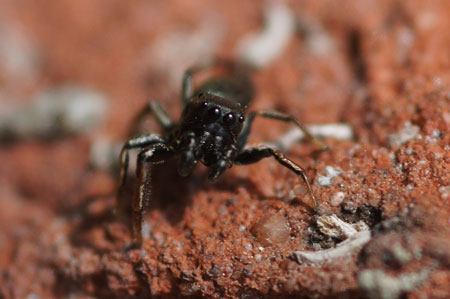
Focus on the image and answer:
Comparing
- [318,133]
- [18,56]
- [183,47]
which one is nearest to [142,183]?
[318,133]

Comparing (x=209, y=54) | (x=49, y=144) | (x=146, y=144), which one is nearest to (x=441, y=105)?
(x=146, y=144)

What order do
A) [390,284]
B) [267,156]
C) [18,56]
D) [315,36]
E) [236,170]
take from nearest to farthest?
[390,284] < [267,156] < [236,170] < [315,36] < [18,56]

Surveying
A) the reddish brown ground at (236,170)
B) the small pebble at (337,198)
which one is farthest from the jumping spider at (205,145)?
the reddish brown ground at (236,170)

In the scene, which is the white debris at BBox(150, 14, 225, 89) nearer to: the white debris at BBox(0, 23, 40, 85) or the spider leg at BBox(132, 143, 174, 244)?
the white debris at BBox(0, 23, 40, 85)

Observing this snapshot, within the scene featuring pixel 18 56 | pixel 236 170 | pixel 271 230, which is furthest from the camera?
pixel 18 56

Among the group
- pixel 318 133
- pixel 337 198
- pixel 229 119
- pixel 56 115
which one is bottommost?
pixel 56 115

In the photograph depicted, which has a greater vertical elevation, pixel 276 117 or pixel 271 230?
pixel 276 117

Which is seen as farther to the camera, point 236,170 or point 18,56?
point 18,56

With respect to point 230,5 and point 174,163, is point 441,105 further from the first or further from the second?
point 230,5

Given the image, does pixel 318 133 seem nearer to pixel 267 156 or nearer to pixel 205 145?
pixel 267 156
